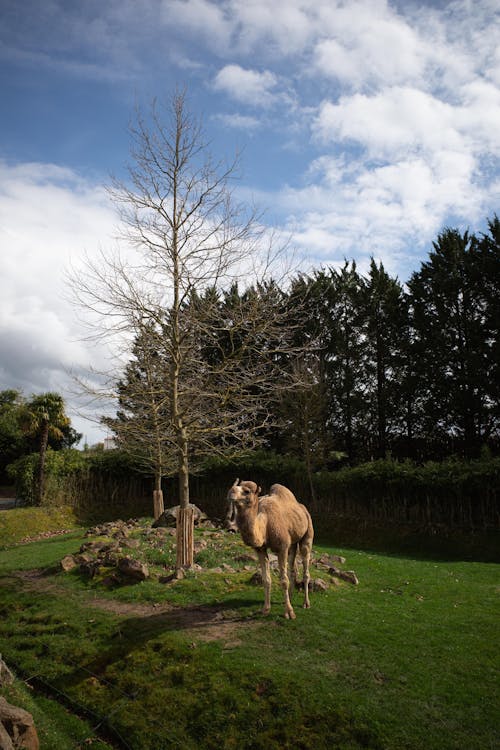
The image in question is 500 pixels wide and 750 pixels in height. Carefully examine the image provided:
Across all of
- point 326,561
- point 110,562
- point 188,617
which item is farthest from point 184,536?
point 326,561

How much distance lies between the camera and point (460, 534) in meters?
19.2

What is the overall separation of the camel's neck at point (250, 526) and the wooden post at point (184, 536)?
156 inches

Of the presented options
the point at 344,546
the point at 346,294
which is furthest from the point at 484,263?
the point at 344,546

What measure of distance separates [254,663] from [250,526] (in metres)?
1.90

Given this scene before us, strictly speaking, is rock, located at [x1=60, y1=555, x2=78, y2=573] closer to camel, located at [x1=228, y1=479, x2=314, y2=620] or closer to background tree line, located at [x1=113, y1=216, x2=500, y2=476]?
camel, located at [x1=228, y1=479, x2=314, y2=620]

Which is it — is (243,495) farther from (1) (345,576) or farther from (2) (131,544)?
(2) (131,544)

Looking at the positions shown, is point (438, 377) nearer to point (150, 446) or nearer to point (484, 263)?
point (484, 263)

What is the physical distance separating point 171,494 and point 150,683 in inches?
943

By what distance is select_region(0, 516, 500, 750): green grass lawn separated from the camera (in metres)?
5.99

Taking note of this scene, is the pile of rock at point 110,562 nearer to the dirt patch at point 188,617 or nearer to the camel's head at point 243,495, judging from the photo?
the dirt patch at point 188,617

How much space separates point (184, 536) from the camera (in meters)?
11.7

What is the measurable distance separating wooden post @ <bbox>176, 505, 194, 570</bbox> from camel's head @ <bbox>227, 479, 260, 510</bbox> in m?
4.15

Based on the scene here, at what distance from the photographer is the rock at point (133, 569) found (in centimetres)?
1127

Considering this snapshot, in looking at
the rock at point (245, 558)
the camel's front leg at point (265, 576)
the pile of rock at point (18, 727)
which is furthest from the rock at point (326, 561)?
the pile of rock at point (18, 727)
